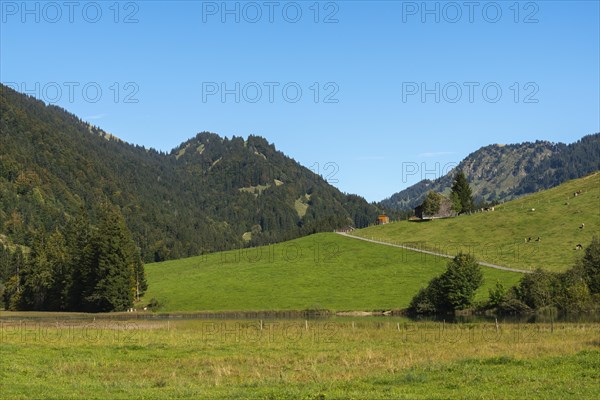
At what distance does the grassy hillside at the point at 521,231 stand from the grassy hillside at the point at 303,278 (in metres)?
10.5

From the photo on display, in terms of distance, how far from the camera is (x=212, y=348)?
143ft

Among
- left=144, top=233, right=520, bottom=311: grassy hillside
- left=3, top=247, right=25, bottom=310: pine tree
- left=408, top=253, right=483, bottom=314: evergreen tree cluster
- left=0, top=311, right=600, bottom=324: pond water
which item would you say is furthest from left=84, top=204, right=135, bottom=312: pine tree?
left=408, top=253, right=483, bottom=314: evergreen tree cluster

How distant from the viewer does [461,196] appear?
623 ft

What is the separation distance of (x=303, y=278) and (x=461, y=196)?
84.2 metres

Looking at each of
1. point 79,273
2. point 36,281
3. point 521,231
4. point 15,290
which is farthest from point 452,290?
point 15,290

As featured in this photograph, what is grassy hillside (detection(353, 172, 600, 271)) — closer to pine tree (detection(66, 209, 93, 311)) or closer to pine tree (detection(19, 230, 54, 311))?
pine tree (detection(66, 209, 93, 311))

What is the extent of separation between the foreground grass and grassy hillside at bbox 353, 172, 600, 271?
73887 mm

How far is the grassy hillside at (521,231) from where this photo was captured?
12169 cm

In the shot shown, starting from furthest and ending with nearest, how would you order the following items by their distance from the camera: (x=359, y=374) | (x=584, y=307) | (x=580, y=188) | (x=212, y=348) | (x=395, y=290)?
(x=580, y=188) → (x=395, y=290) → (x=584, y=307) → (x=212, y=348) → (x=359, y=374)

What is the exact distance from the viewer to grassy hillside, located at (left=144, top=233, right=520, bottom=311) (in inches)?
4208

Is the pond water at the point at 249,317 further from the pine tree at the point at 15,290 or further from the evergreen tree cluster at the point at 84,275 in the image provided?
the pine tree at the point at 15,290

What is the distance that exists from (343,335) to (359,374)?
24.4 metres

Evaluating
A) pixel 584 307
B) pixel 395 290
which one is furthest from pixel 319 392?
pixel 395 290

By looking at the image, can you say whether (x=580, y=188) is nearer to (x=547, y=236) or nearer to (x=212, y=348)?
→ (x=547, y=236)
